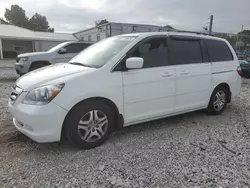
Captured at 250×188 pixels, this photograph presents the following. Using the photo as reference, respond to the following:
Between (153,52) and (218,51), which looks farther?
(218,51)

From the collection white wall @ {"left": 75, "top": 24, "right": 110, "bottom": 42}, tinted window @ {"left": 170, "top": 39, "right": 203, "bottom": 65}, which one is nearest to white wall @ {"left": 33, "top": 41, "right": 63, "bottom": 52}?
white wall @ {"left": 75, "top": 24, "right": 110, "bottom": 42}

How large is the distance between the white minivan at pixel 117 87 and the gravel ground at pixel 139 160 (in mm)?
305

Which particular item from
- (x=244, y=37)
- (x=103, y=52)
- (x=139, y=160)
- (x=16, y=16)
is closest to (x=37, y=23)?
(x=16, y=16)

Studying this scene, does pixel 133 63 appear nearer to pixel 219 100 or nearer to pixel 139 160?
pixel 139 160

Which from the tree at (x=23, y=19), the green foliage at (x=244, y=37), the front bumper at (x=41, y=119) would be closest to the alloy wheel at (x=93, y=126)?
the front bumper at (x=41, y=119)

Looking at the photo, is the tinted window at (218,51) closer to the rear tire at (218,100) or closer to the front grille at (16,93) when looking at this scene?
the rear tire at (218,100)

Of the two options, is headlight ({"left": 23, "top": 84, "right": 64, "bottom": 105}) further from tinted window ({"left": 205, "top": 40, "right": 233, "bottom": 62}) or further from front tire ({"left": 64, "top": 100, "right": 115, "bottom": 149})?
tinted window ({"left": 205, "top": 40, "right": 233, "bottom": 62})

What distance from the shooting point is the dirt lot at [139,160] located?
7.91ft

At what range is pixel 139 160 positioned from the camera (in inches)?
112

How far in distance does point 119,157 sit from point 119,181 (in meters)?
0.52

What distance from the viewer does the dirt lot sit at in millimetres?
2412


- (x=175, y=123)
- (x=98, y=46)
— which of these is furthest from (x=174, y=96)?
(x=98, y=46)

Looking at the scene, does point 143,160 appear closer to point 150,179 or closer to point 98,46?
point 150,179

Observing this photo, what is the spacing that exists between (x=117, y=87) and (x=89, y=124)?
0.68 metres
